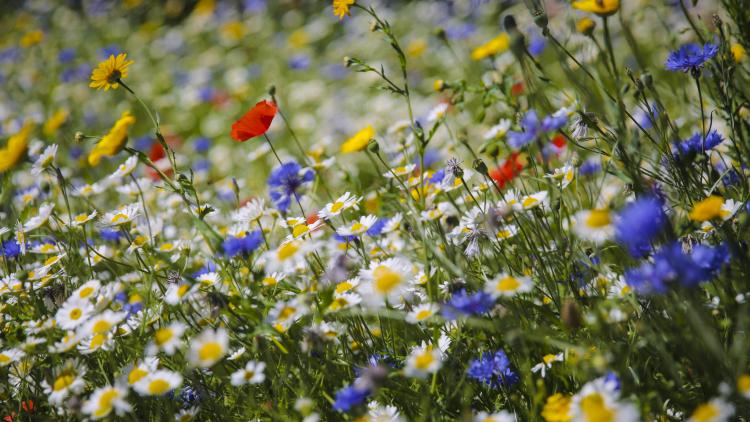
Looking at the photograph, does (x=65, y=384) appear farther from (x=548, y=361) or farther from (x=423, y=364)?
(x=548, y=361)

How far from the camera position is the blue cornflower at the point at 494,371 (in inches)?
44.6

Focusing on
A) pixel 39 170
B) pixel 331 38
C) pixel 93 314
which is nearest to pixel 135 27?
pixel 331 38

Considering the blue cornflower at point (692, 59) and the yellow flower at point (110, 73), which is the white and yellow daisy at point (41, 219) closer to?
the yellow flower at point (110, 73)

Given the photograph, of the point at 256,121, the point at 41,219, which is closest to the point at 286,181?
the point at 256,121

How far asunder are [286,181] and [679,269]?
115 cm

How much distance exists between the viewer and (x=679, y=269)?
799mm

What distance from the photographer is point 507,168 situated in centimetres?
178

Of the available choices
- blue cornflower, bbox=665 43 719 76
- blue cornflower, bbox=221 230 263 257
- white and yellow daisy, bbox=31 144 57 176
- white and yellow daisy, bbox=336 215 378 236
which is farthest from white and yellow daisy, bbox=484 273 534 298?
white and yellow daisy, bbox=31 144 57 176

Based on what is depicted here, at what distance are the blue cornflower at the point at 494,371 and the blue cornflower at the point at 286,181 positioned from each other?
0.74 m

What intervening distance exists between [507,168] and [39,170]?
1.31m

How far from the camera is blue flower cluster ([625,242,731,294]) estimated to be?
2.64 feet

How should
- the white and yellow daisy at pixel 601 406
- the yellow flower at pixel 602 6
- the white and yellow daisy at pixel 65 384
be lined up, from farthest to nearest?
the yellow flower at pixel 602 6, the white and yellow daisy at pixel 65 384, the white and yellow daisy at pixel 601 406

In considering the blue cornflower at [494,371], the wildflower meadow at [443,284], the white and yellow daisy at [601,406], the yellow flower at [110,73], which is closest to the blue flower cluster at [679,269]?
the wildflower meadow at [443,284]

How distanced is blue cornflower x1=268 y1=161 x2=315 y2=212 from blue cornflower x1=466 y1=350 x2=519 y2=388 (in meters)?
0.74
